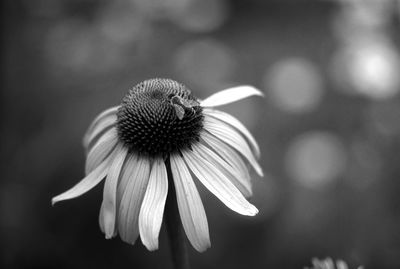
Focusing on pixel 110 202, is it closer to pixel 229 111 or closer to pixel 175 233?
pixel 175 233

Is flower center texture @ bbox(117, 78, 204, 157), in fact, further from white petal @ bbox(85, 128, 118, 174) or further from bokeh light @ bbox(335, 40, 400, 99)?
bokeh light @ bbox(335, 40, 400, 99)

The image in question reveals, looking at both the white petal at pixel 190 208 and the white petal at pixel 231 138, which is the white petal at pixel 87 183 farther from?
the white petal at pixel 231 138

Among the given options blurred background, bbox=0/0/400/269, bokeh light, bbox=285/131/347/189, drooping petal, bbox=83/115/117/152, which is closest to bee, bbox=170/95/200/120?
drooping petal, bbox=83/115/117/152

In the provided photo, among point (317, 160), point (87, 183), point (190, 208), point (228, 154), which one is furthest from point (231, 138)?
point (317, 160)

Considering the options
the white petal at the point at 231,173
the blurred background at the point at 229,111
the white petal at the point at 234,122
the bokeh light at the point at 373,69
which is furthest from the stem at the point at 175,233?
the bokeh light at the point at 373,69

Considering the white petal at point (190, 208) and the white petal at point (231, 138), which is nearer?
the white petal at point (190, 208)

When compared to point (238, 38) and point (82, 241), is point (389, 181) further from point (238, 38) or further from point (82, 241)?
point (238, 38)
